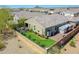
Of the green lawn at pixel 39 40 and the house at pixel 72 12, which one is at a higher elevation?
the house at pixel 72 12

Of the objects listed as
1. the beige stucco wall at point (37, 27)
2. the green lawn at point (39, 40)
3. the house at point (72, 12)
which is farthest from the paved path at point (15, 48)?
the house at point (72, 12)

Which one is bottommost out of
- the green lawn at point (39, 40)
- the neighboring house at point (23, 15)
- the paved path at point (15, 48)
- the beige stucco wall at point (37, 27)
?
the paved path at point (15, 48)

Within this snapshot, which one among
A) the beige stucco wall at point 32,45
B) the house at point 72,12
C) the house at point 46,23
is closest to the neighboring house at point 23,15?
the house at point 46,23

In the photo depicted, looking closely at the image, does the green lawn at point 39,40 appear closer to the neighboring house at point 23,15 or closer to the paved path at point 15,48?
the paved path at point 15,48

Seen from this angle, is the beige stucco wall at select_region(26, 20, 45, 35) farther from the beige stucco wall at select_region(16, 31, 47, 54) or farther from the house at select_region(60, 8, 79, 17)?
the house at select_region(60, 8, 79, 17)

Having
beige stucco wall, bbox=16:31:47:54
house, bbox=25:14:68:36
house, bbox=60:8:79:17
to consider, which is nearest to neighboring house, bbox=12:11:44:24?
house, bbox=25:14:68:36

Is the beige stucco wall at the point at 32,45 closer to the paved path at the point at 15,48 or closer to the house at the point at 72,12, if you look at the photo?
the paved path at the point at 15,48

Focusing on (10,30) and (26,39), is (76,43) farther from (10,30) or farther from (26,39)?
(10,30)
